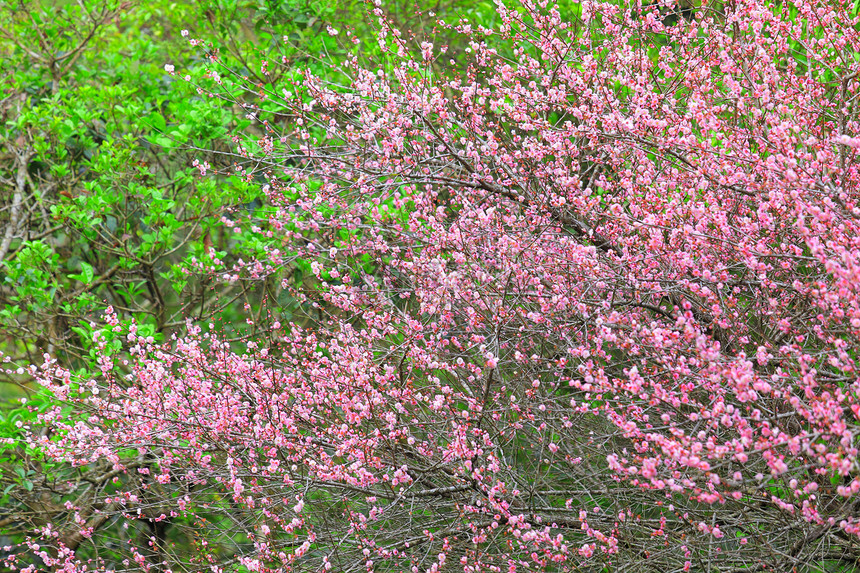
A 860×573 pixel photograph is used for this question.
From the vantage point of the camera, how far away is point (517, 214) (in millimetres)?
Answer: 4605

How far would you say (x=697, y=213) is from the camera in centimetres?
329

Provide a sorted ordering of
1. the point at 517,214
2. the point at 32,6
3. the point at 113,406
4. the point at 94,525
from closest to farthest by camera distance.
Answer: the point at 113,406
the point at 517,214
the point at 94,525
the point at 32,6

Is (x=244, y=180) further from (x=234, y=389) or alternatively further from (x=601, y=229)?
(x=601, y=229)

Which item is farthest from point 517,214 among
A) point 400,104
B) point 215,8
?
point 215,8

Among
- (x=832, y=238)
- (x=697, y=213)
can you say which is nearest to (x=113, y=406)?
(x=697, y=213)

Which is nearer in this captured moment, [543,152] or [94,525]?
[543,152]

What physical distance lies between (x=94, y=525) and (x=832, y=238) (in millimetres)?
4797

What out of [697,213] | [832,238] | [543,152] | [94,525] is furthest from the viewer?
[94,525]

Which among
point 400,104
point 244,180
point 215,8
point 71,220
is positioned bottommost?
point 71,220

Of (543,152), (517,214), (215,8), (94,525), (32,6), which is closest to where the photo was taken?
(543,152)

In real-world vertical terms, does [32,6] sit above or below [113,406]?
above

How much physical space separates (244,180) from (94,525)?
2.56m

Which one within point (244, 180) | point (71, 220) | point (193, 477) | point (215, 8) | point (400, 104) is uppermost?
point (215, 8)

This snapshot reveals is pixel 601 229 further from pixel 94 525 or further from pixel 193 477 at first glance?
pixel 94 525
